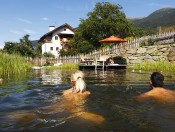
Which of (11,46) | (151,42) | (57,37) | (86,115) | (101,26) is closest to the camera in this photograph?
(86,115)

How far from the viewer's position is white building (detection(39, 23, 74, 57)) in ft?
208

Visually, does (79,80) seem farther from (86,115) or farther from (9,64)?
(9,64)

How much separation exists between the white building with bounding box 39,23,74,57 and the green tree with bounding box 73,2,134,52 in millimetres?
12258

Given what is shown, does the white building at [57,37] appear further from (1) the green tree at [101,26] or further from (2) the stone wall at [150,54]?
(2) the stone wall at [150,54]

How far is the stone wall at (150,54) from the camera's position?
21.6 m

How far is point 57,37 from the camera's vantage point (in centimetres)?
6475

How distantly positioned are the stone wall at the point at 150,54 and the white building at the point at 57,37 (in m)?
39.1

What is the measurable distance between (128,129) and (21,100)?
154 inches

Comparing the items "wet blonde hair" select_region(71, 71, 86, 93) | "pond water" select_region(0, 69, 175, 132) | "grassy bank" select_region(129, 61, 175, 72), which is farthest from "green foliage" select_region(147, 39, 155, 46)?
"wet blonde hair" select_region(71, 71, 86, 93)

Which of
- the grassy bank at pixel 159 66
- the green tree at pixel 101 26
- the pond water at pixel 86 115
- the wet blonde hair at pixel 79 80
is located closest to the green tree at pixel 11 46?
the green tree at pixel 101 26

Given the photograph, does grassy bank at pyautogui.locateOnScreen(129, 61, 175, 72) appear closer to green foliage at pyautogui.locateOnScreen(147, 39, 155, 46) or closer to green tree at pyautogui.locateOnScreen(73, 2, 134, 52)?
green foliage at pyautogui.locateOnScreen(147, 39, 155, 46)

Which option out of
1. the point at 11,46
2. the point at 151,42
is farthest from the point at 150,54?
the point at 11,46

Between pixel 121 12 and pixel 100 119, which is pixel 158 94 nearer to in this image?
pixel 100 119

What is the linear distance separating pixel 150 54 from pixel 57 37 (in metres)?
43.5
